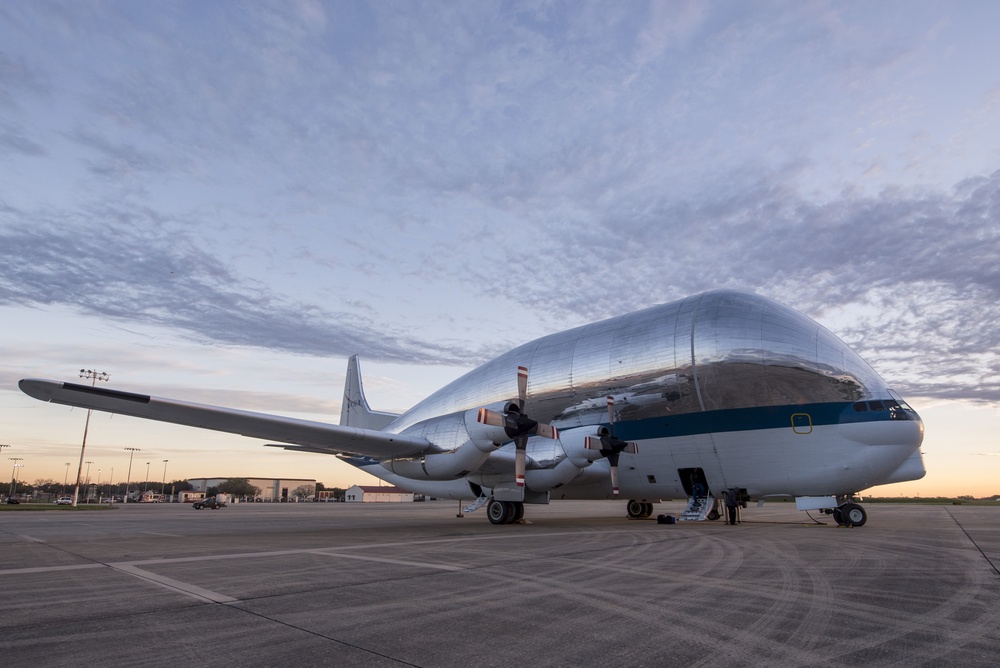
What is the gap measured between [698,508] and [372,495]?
338 feet

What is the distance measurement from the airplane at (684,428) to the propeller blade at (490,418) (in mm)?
49

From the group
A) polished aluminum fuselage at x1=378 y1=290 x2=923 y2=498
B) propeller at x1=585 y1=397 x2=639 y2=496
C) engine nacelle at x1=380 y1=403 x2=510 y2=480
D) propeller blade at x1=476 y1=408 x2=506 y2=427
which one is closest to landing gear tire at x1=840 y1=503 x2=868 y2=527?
polished aluminum fuselage at x1=378 y1=290 x2=923 y2=498

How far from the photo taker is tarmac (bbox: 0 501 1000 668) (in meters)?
4.68

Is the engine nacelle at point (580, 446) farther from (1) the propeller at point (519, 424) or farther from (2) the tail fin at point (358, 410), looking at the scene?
(2) the tail fin at point (358, 410)

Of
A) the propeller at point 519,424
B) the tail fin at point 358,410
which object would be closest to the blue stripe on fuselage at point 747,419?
the propeller at point 519,424

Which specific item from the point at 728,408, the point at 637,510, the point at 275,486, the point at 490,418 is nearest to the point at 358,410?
the point at 637,510

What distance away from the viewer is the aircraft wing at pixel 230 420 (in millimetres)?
13461

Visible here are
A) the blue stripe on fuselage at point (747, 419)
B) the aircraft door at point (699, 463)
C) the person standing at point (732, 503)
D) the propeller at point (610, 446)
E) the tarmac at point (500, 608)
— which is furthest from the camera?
the aircraft door at point (699, 463)

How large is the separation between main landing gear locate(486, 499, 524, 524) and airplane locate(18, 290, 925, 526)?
6cm

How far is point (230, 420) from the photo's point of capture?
55.6ft

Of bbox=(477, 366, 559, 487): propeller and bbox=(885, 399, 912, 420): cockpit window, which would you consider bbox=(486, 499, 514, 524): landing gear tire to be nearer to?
Answer: bbox=(477, 366, 559, 487): propeller

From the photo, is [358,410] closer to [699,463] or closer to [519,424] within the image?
[519,424]

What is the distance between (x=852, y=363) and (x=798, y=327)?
7.09 ft

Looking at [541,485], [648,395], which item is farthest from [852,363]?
[541,485]
